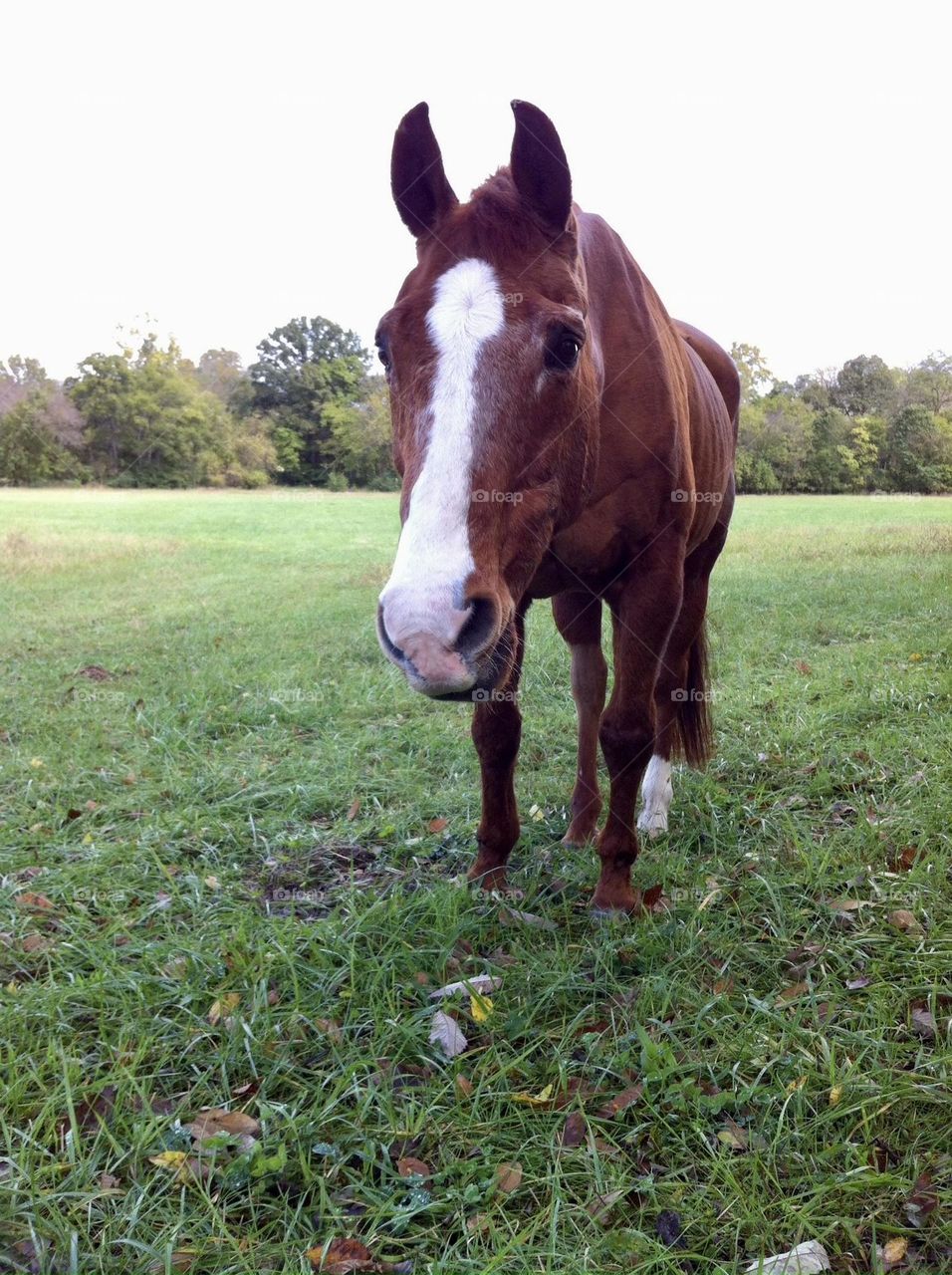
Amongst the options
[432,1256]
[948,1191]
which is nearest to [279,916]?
[432,1256]

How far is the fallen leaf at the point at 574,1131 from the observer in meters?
1.83

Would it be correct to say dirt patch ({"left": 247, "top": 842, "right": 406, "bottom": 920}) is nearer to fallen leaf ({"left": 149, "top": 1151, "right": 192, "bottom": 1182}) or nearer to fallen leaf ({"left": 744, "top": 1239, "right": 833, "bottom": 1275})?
fallen leaf ({"left": 149, "top": 1151, "right": 192, "bottom": 1182})

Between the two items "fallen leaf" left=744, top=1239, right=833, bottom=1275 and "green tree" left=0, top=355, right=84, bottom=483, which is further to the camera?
"green tree" left=0, top=355, right=84, bottom=483

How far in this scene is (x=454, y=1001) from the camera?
2266 millimetres

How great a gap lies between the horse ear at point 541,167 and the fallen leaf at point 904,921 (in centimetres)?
246

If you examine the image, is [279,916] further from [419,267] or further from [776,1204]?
[419,267]

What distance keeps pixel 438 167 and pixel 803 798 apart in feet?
10.0

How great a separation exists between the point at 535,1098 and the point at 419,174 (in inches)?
101

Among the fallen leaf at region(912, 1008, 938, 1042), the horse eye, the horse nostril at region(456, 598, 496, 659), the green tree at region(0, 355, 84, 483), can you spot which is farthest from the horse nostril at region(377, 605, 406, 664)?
the green tree at region(0, 355, 84, 483)

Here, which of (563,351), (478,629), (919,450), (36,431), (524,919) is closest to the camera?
(478,629)

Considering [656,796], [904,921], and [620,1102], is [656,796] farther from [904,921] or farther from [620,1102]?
[620,1102]

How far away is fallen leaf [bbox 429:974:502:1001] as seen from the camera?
2.29 meters

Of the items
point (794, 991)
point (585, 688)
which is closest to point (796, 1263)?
point (794, 991)

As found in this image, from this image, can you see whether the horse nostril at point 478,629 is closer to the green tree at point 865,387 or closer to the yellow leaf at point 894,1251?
the yellow leaf at point 894,1251
